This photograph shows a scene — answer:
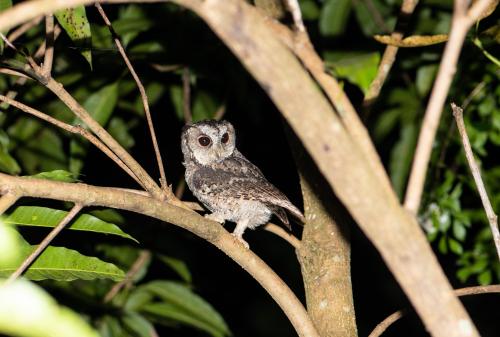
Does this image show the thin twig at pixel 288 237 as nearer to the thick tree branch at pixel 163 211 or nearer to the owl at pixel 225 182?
the thick tree branch at pixel 163 211

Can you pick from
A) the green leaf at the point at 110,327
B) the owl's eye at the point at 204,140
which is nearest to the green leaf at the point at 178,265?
the green leaf at the point at 110,327

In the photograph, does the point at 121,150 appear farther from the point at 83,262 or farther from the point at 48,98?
the point at 48,98

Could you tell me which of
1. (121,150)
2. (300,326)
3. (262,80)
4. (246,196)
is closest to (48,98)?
(246,196)

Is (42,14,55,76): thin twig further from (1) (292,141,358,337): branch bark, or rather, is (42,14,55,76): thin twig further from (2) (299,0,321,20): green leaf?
→ (2) (299,0,321,20): green leaf

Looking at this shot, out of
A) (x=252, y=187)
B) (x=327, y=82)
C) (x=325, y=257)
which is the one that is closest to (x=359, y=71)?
(x=327, y=82)

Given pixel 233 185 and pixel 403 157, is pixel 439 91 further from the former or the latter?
pixel 403 157

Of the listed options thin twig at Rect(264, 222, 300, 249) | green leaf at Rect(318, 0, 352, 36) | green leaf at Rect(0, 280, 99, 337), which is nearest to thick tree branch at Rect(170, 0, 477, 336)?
green leaf at Rect(0, 280, 99, 337)
